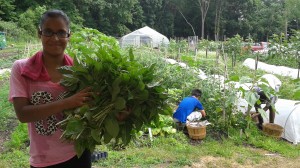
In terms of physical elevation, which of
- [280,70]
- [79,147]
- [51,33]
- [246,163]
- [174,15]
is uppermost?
[174,15]

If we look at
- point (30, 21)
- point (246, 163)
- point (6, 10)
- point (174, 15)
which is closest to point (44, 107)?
point (246, 163)

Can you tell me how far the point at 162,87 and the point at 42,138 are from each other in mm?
567

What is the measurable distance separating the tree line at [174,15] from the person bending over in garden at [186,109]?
18.4 m

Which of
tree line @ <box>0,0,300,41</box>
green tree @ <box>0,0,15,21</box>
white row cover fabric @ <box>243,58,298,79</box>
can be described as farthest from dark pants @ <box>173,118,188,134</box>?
green tree @ <box>0,0,15,21</box>

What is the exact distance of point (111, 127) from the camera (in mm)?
1210

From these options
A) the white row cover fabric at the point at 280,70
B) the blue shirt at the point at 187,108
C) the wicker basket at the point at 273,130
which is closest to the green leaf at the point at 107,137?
the blue shirt at the point at 187,108

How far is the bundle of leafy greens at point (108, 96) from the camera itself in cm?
120

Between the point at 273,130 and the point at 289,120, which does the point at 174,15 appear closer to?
the point at 289,120

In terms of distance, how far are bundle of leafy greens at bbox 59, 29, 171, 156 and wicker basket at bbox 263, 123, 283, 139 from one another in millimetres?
4014

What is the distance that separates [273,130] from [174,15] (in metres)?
32.1

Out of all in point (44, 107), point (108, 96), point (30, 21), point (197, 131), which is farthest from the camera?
point (30, 21)

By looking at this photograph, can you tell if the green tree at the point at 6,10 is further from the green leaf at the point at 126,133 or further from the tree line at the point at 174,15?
the green leaf at the point at 126,133

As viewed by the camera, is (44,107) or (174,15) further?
(174,15)

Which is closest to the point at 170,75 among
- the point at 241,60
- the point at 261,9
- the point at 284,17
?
the point at 241,60
